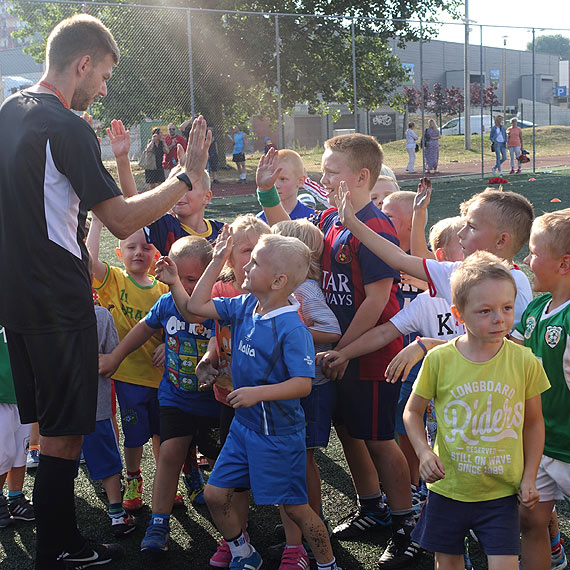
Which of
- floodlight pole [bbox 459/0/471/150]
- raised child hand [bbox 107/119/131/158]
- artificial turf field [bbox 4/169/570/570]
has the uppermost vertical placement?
floodlight pole [bbox 459/0/471/150]

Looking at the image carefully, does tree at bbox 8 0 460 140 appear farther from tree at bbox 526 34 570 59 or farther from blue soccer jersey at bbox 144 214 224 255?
tree at bbox 526 34 570 59

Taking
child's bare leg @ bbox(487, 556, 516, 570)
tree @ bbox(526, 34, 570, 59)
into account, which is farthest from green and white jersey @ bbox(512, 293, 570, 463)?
tree @ bbox(526, 34, 570, 59)

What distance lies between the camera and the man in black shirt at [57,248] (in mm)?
2877

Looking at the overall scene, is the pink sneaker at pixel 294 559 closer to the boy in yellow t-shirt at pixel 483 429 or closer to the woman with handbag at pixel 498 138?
the boy in yellow t-shirt at pixel 483 429

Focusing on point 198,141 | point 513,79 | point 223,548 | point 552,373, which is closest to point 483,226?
point 552,373

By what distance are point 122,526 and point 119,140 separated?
2059mm

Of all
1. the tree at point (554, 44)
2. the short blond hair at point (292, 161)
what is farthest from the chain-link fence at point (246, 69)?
the tree at point (554, 44)

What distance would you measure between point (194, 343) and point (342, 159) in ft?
3.86

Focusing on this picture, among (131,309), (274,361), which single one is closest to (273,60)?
(131,309)

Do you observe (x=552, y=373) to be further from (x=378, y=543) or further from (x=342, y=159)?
(x=342, y=159)

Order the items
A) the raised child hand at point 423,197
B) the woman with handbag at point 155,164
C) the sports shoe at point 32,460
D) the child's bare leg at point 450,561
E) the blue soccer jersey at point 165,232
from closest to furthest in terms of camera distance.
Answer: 1. the child's bare leg at point 450,561
2. the raised child hand at point 423,197
3. the blue soccer jersey at point 165,232
4. the sports shoe at point 32,460
5. the woman with handbag at point 155,164

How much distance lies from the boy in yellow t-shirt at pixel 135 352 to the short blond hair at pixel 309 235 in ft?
3.13

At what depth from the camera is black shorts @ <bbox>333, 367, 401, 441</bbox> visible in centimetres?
Result: 331

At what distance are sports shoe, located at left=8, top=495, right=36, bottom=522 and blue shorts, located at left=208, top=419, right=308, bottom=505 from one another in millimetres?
1247
